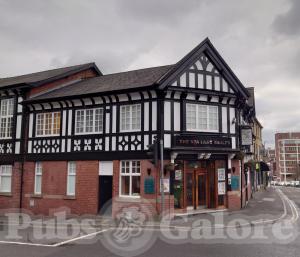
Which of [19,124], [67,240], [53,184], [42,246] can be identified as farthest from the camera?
[19,124]

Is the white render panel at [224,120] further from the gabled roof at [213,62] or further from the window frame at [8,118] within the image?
the window frame at [8,118]

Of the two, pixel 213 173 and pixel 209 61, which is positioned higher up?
pixel 209 61

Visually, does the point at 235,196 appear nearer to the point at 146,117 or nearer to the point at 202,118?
the point at 202,118

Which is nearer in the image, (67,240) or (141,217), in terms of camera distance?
(67,240)

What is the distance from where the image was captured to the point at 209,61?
63.8 feet

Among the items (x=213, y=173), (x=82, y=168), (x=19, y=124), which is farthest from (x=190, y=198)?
(x=19, y=124)

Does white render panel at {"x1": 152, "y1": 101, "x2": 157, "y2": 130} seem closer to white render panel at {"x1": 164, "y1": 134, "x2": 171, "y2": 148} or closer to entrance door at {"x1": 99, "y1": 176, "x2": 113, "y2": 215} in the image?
white render panel at {"x1": 164, "y1": 134, "x2": 171, "y2": 148}

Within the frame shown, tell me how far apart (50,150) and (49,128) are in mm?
1322

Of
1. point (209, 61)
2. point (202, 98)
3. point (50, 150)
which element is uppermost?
point (209, 61)

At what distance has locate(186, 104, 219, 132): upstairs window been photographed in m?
18.4

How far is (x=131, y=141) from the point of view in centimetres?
1820

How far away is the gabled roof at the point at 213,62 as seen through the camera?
17609 mm

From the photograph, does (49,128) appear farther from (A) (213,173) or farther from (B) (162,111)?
(A) (213,173)

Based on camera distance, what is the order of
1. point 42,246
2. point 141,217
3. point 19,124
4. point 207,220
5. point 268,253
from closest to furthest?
1. point 268,253
2. point 42,246
3. point 207,220
4. point 141,217
5. point 19,124
